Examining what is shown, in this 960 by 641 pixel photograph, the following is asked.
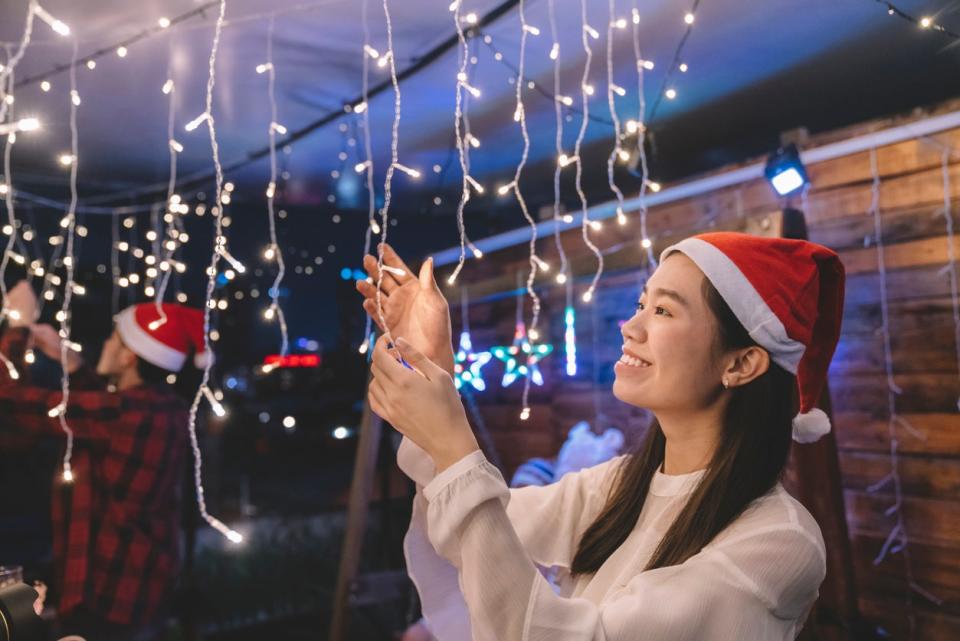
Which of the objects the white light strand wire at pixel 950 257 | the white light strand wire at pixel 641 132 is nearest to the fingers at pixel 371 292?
the white light strand wire at pixel 641 132

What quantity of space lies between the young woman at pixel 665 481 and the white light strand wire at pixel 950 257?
198cm

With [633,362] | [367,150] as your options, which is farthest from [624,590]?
[367,150]

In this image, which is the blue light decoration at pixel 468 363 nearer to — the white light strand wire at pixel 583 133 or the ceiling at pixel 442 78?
the white light strand wire at pixel 583 133

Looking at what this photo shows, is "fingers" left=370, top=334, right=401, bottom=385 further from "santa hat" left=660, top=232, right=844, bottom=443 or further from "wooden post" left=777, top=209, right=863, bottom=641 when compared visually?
"wooden post" left=777, top=209, right=863, bottom=641

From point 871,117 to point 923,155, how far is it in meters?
1.41

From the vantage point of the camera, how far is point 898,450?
10.6 feet

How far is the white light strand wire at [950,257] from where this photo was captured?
302cm

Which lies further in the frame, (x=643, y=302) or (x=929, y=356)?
(x=929, y=356)

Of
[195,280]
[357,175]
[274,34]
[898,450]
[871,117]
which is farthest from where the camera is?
[195,280]

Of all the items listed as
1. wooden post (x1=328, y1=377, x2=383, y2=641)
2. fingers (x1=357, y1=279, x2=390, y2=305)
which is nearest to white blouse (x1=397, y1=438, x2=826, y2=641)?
fingers (x1=357, y1=279, x2=390, y2=305)

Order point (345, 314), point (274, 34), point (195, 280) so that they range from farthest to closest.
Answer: point (345, 314) < point (195, 280) < point (274, 34)

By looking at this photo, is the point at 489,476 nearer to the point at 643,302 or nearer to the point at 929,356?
the point at 643,302

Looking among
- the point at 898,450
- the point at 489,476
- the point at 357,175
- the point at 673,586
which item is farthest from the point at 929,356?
the point at 357,175

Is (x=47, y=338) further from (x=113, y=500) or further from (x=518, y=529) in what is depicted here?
(x=518, y=529)
